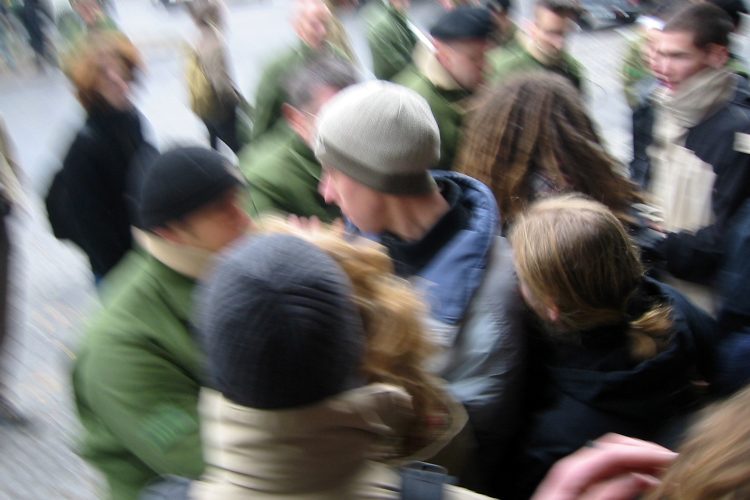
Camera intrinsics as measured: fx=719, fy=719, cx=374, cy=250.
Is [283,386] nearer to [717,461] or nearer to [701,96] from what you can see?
[717,461]

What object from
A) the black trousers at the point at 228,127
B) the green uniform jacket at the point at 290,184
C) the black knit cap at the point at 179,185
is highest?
the black knit cap at the point at 179,185

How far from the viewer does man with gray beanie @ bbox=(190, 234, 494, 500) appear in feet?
3.27

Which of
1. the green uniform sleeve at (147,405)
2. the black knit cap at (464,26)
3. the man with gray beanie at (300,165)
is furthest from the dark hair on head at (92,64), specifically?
the green uniform sleeve at (147,405)

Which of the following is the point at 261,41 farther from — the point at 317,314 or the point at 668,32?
the point at 317,314

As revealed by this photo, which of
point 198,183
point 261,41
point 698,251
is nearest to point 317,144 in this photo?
point 198,183

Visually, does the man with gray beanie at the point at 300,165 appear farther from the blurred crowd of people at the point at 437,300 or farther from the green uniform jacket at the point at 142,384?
the green uniform jacket at the point at 142,384

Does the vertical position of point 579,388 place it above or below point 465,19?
below

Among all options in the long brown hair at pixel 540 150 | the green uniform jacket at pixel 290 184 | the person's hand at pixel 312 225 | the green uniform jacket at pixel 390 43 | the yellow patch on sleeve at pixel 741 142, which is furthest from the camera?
the green uniform jacket at pixel 390 43

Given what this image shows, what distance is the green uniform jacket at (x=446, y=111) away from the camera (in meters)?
3.19

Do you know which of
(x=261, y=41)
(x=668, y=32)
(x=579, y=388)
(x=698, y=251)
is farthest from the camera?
(x=261, y=41)

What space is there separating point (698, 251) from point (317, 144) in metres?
1.30

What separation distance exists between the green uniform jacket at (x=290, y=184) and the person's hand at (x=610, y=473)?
1707 mm

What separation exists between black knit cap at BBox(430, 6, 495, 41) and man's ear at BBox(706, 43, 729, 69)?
966 mm

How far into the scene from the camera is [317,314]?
103 centimetres
